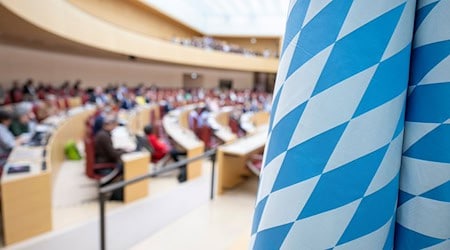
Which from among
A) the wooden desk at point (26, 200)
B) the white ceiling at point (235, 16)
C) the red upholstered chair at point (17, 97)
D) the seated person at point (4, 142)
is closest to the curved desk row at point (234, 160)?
the wooden desk at point (26, 200)

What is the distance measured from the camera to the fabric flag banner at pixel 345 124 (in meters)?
0.93

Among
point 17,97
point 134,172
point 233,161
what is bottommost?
point 134,172

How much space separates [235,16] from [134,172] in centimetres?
2643

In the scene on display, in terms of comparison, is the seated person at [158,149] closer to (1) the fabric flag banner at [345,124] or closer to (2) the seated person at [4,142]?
(2) the seated person at [4,142]

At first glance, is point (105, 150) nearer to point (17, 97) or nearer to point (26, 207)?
point (26, 207)

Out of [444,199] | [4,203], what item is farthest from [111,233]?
[444,199]

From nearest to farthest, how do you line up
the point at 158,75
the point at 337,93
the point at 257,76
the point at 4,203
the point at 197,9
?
the point at 337,93
the point at 4,203
the point at 158,75
the point at 197,9
the point at 257,76

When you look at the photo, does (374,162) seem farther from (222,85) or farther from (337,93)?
(222,85)

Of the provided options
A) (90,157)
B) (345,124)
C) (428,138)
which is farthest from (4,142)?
(428,138)

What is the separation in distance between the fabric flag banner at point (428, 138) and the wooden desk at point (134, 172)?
15.3 ft

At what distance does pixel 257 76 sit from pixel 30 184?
29.6 m

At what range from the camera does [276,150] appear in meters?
1.05

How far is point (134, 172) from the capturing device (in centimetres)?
531

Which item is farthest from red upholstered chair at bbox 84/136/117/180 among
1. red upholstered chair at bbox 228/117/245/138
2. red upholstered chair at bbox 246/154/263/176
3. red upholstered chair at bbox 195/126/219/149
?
red upholstered chair at bbox 228/117/245/138
